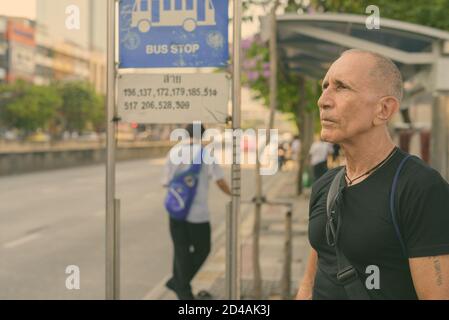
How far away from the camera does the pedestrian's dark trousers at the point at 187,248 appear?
698 centimetres

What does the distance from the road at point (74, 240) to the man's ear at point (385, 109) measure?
5.67 m

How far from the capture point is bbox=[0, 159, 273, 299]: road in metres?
8.09

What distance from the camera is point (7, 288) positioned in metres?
7.78

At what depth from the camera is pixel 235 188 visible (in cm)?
447

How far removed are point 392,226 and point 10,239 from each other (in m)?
10.1

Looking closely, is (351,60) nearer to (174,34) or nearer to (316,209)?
(316,209)

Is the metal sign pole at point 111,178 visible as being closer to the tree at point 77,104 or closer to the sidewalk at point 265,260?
the sidewalk at point 265,260

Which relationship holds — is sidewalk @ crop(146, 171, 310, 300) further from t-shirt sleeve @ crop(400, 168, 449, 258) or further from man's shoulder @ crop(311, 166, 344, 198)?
t-shirt sleeve @ crop(400, 168, 449, 258)

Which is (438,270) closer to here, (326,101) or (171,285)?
(326,101)

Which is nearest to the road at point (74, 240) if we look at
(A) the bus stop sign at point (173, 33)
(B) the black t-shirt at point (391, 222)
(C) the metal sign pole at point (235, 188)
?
(C) the metal sign pole at point (235, 188)

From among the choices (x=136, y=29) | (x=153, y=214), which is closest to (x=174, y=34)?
(x=136, y=29)

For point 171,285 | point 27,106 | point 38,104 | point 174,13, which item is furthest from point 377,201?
point 38,104

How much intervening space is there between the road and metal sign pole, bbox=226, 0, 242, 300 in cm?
314

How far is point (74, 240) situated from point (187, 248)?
4832 millimetres
